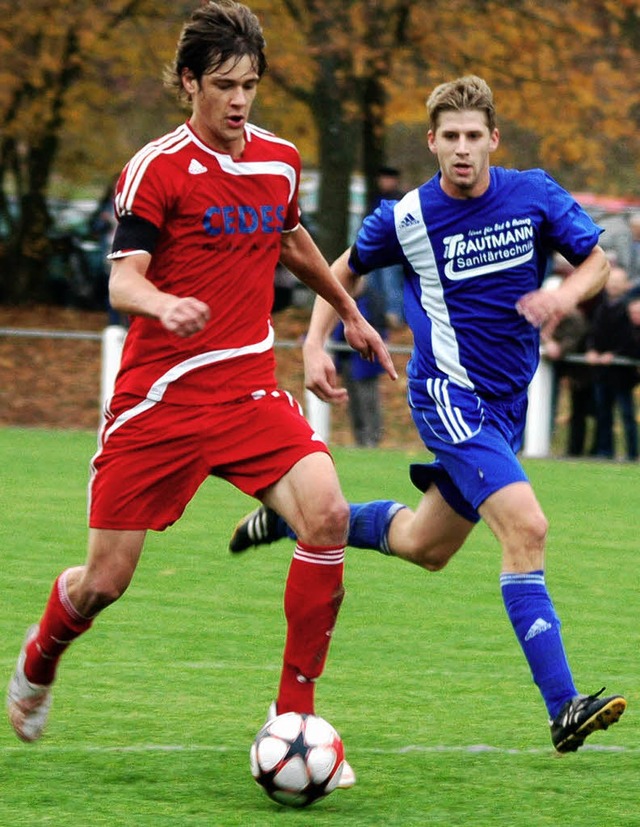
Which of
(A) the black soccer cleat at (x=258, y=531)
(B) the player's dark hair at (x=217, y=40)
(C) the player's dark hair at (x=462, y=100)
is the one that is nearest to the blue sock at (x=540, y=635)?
(C) the player's dark hair at (x=462, y=100)

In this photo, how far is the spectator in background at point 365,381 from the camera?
51.2 feet

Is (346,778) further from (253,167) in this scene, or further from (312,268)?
(253,167)

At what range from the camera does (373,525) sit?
274 inches

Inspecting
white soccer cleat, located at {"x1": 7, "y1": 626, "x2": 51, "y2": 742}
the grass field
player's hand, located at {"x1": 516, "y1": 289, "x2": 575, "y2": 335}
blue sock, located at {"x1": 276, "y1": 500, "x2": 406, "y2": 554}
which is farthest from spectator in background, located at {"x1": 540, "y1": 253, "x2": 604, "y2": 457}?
white soccer cleat, located at {"x1": 7, "y1": 626, "x2": 51, "y2": 742}

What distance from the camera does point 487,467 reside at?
572 centimetres

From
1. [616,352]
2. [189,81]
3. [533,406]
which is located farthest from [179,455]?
[533,406]

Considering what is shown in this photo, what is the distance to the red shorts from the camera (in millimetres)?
5191

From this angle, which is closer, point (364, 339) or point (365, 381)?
point (364, 339)

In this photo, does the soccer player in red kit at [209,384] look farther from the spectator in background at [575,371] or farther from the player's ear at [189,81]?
the spectator in background at [575,371]

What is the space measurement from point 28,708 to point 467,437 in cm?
172

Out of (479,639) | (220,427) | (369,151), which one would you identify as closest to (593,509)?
(479,639)

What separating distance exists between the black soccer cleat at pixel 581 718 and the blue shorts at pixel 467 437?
0.91 m

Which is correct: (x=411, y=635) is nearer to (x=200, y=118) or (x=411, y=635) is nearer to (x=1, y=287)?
(x=200, y=118)

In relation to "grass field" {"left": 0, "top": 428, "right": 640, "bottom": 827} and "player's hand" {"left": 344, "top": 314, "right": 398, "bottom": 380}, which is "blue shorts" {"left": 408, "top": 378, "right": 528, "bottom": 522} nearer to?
"player's hand" {"left": 344, "top": 314, "right": 398, "bottom": 380}
